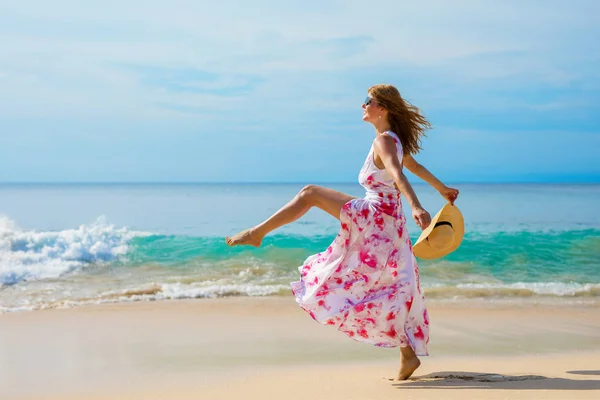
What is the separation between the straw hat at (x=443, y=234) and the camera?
4.49m

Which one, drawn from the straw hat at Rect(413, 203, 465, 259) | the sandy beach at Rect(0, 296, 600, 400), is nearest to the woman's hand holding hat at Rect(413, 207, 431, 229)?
the straw hat at Rect(413, 203, 465, 259)

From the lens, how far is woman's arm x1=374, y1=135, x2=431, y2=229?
4043mm

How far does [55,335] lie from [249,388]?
Result: 273cm

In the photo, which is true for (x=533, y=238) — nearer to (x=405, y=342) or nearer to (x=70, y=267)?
(x=70, y=267)

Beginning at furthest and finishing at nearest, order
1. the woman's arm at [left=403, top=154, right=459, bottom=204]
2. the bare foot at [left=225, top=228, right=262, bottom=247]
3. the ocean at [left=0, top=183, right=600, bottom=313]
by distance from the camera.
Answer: the ocean at [left=0, top=183, right=600, bottom=313], the woman's arm at [left=403, top=154, right=459, bottom=204], the bare foot at [left=225, top=228, right=262, bottom=247]

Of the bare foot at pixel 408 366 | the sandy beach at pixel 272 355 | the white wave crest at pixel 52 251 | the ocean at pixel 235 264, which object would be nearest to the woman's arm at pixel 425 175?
the bare foot at pixel 408 366

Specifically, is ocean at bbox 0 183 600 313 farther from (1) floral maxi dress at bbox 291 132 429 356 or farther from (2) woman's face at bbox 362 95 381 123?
(2) woman's face at bbox 362 95 381 123

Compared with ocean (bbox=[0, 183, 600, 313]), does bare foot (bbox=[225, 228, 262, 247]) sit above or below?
above

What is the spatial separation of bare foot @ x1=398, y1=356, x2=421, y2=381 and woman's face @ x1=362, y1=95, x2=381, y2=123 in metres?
1.56

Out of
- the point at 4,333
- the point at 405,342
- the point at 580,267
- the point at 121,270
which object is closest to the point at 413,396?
the point at 405,342

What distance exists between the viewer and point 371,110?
4.69 meters

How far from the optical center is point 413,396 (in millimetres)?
4207

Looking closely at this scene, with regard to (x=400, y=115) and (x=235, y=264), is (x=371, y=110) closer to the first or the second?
(x=400, y=115)

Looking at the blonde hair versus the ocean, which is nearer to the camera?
the blonde hair
